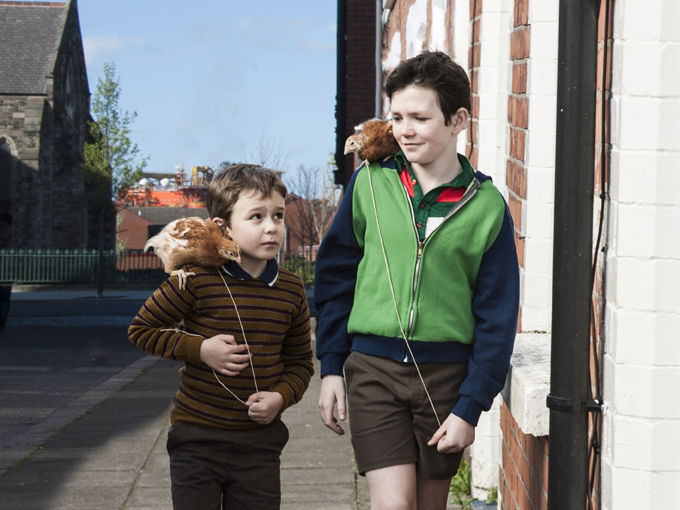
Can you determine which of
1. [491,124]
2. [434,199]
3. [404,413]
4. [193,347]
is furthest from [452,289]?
[491,124]

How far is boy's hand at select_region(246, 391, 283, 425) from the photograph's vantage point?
251 cm

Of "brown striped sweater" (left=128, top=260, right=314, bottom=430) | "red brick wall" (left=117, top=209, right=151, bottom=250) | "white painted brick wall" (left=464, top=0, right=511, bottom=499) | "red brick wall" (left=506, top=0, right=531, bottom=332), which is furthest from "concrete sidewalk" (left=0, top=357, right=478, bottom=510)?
"red brick wall" (left=117, top=209, right=151, bottom=250)

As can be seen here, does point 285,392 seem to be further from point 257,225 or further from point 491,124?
point 491,124

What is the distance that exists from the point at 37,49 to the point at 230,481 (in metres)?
39.2

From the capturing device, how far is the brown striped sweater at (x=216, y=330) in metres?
2.53

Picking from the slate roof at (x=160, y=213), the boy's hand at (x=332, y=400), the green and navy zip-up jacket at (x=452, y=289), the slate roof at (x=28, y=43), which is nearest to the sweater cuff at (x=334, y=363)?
the boy's hand at (x=332, y=400)

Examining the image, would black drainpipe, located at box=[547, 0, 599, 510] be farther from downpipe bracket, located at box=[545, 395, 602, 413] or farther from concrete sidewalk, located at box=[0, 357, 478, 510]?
concrete sidewalk, located at box=[0, 357, 478, 510]

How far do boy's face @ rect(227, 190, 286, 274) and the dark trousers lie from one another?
1.87 feet

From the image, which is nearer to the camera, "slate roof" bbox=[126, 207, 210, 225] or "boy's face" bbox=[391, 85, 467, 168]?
"boy's face" bbox=[391, 85, 467, 168]

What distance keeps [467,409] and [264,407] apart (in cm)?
69

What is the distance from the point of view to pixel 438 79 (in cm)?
220

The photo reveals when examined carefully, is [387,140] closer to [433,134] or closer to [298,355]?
[433,134]

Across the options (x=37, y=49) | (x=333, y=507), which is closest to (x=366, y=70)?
(x=333, y=507)

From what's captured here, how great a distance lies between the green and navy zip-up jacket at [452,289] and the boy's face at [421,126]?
11 cm
